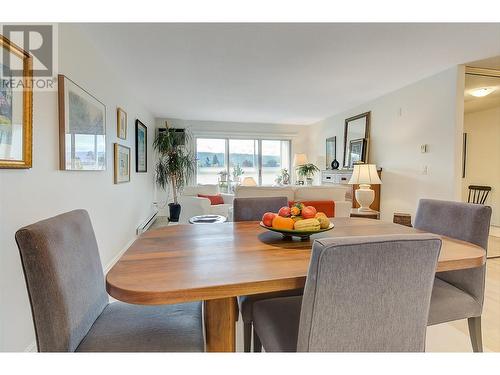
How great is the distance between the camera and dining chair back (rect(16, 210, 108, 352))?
2.62 ft

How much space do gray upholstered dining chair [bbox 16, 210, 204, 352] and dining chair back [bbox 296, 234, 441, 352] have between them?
0.46 metres

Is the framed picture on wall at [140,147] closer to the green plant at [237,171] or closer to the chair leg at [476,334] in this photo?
the green plant at [237,171]

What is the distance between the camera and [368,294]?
798mm

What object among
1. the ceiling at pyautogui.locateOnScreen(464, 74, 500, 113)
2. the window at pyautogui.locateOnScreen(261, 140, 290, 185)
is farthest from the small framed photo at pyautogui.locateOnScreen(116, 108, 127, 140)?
the ceiling at pyautogui.locateOnScreen(464, 74, 500, 113)

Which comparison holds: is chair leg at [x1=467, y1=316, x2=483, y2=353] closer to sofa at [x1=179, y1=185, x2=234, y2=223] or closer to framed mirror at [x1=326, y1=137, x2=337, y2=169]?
sofa at [x1=179, y1=185, x2=234, y2=223]

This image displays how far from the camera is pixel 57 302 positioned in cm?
83

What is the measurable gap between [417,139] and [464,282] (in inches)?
108

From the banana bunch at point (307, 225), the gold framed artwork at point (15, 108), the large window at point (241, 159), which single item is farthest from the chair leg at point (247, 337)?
the large window at point (241, 159)

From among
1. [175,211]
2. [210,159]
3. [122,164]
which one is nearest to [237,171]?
[210,159]

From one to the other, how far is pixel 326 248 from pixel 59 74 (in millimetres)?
2134

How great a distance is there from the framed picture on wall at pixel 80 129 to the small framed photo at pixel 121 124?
0.50 meters

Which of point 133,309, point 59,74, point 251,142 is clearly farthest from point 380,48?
point 251,142

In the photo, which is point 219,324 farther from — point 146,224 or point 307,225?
point 146,224
